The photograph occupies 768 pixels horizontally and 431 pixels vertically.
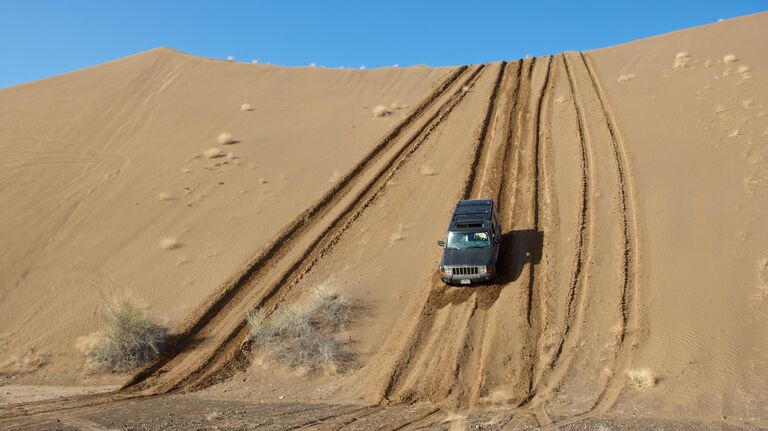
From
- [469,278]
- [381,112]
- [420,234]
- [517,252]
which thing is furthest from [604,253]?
[381,112]

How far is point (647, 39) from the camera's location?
36.4 metres

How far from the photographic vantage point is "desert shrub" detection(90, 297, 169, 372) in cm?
1502

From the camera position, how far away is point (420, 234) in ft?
64.9

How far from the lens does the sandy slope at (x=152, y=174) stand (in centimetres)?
1798

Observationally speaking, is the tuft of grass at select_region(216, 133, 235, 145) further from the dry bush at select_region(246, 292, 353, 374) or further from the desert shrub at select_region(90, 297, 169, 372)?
the desert shrub at select_region(90, 297, 169, 372)

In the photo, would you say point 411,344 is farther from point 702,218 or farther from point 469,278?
point 702,218

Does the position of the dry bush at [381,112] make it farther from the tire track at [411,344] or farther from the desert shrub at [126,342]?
the desert shrub at [126,342]

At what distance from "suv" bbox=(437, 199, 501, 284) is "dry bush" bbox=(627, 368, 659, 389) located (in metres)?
4.47

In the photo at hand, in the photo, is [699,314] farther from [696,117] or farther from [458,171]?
[696,117]

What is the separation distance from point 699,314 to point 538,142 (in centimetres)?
1221

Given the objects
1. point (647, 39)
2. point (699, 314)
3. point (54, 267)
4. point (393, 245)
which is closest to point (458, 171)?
point (393, 245)

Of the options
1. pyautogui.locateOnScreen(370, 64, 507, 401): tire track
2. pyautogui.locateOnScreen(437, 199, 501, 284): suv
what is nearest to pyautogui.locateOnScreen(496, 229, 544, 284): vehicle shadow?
pyautogui.locateOnScreen(437, 199, 501, 284): suv

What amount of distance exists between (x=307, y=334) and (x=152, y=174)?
1334 cm

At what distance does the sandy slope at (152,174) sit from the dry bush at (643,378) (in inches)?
469
